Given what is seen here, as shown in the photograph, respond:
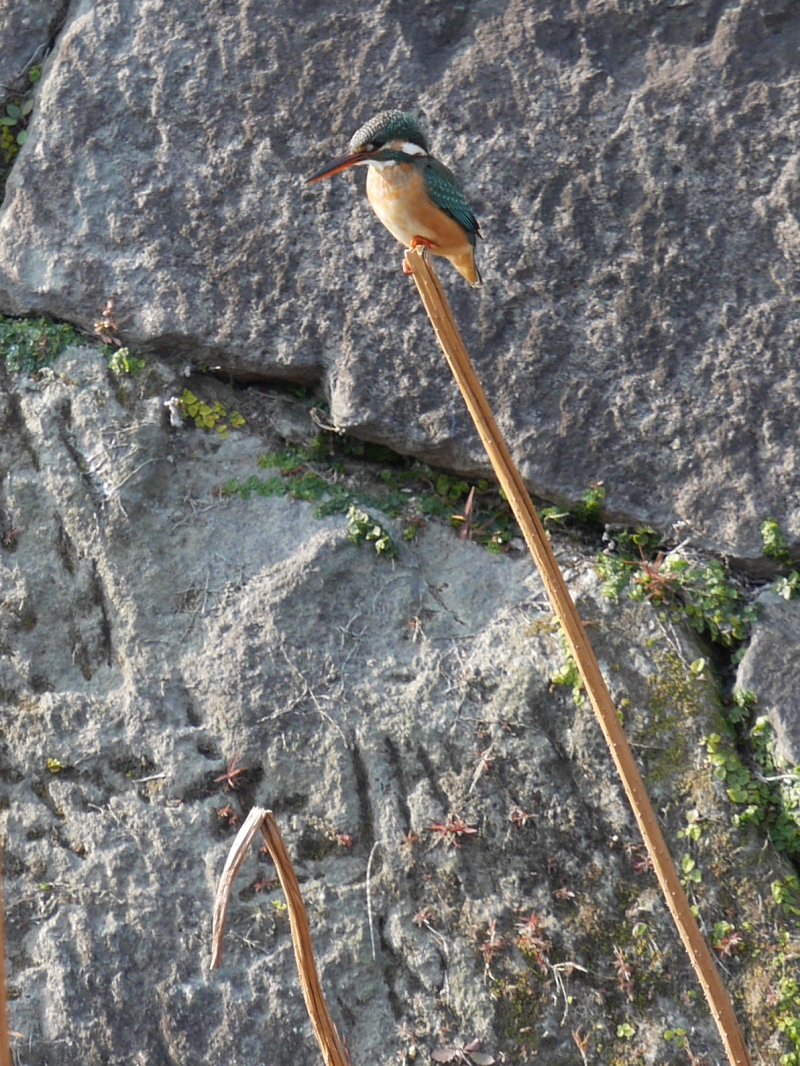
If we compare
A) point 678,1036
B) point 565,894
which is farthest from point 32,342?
point 678,1036

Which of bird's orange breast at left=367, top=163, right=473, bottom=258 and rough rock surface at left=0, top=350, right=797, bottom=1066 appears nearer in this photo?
bird's orange breast at left=367, top=163, right=473, bottom=258

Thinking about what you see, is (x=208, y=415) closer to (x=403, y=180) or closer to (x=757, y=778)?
(x=403, y=180)

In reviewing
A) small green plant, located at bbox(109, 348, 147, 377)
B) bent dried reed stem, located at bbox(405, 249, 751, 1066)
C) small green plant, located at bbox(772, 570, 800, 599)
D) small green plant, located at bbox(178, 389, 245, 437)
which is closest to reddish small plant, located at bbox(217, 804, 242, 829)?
small green plant, located at bbox(178, 389, 245, 437)

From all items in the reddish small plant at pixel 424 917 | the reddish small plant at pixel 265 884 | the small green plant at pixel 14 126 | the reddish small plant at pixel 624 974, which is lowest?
the reddish small plant at pixel 624 974

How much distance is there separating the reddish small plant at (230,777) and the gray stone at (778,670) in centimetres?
172

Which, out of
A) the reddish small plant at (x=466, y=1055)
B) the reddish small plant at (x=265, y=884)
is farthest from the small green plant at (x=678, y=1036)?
the reddish small plant at (x=265, y=884)

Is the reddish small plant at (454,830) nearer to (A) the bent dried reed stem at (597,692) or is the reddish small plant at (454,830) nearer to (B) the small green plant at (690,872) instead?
(B) the small green plant at (690,872)

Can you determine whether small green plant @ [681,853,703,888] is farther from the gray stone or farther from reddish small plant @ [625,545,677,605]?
reddish small plant @ [625,545,677,605]

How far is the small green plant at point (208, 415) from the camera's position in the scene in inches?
164

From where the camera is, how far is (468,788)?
3.61 meters

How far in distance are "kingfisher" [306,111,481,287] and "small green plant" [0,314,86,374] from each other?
1737 mm

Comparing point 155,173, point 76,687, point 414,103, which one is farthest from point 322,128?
point 76,687

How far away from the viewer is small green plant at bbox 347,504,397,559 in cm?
396

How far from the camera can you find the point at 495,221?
4129 mm
